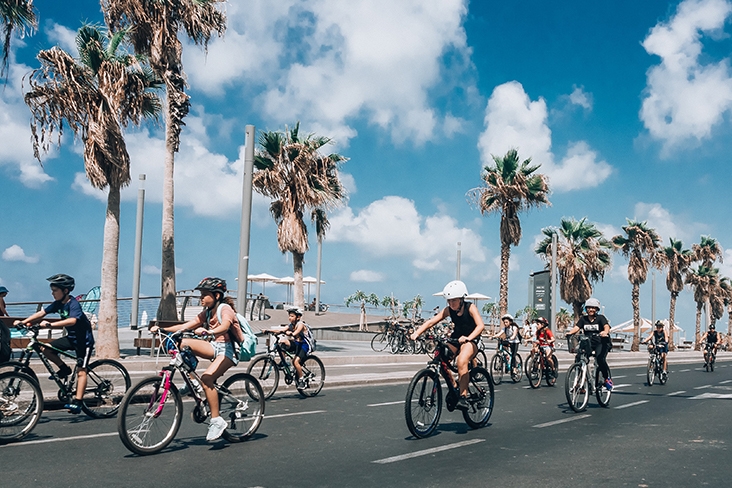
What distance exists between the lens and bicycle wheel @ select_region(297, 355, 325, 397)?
13305 mm

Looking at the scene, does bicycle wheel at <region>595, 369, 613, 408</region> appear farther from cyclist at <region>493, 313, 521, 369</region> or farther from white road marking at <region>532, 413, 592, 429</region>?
cyclist at <region>493, 313, 521, 369</region>

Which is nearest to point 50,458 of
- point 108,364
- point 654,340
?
point 108,364

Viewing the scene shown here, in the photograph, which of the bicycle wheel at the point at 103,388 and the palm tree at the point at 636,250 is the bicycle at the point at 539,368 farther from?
the palm tree at the point at 636,250

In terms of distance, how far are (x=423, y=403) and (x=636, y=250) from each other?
47.9 m

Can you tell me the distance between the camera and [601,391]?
12.6m

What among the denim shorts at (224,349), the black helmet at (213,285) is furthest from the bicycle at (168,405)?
the black helmet at (213,285)

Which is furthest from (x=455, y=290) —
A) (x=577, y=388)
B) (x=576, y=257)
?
(x=576, y=257)

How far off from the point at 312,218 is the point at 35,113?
1596 cm

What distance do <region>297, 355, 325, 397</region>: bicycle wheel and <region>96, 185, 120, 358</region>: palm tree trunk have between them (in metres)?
6.81

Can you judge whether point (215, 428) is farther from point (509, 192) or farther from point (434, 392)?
point (509, 192)

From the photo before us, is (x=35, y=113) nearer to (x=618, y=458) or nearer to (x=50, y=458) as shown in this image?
(x=50, y=458)

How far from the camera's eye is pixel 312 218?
3234 centimetres

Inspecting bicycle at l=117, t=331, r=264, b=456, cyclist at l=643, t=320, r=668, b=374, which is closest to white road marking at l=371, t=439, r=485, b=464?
bicycle at l=117, t=331, r=264, b=456

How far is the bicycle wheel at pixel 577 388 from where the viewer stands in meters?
11.7
